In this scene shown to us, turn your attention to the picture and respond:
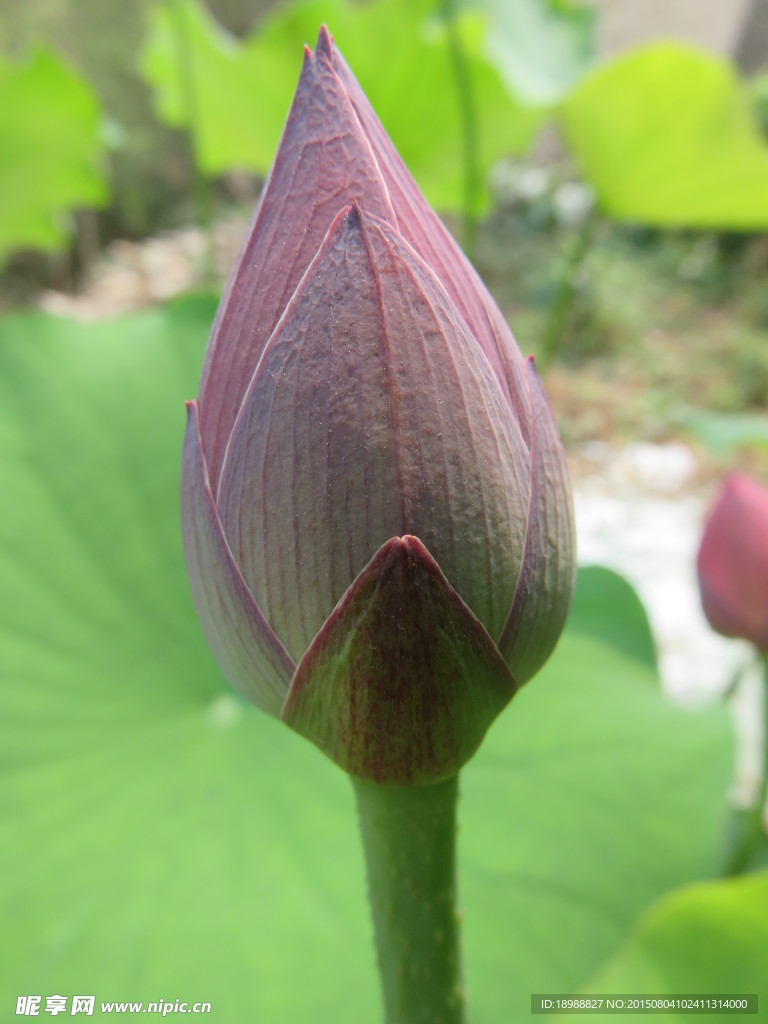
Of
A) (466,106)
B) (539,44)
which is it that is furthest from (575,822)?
(539,44)

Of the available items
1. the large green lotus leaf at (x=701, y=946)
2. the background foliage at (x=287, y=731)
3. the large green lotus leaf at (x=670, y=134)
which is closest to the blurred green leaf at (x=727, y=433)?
the background foliage at (x=287, y=731)

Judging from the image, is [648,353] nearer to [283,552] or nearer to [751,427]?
[751,427]

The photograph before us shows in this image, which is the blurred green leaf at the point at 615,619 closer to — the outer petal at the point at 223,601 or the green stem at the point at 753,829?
the green stem at the point at 753,829

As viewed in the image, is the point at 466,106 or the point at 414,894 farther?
the point at 466,106

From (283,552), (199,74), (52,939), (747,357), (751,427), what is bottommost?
(52,939)

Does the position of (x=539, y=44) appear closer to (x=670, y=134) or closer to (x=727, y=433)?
(x=670, y=134)

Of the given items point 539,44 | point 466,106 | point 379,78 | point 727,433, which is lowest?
point 727,433

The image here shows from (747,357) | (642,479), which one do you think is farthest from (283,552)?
(747,357)
